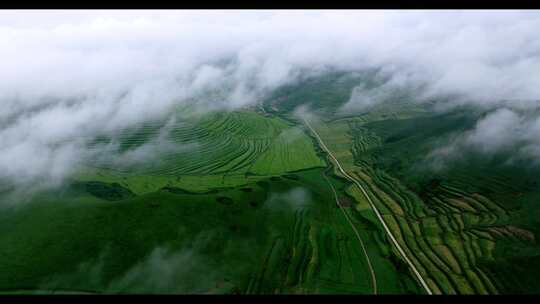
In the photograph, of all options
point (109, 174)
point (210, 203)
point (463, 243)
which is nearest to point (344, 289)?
point (463, 243)

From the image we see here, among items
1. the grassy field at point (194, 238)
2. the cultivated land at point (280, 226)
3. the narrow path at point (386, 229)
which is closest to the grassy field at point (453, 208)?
the cultivated land at point (280, 226)

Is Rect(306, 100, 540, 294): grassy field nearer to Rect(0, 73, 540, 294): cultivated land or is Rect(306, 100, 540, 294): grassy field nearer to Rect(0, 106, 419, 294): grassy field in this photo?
Rect(0, 73, 540, 294): cultivated land

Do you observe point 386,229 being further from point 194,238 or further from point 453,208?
point 194,238

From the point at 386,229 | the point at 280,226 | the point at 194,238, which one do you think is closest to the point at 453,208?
the point at 386,229

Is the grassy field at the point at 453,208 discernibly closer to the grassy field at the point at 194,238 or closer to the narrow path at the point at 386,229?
the narrow path at the point at 386,229

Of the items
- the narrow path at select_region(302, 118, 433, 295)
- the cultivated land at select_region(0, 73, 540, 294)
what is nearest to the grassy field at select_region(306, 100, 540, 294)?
the cultivated land at select_region(0, 73, 540, 294)

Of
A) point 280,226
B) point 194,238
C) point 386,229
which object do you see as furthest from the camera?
point 386,229

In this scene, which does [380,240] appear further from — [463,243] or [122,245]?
[122,245]

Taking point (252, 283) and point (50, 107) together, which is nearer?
point (252, 283)
